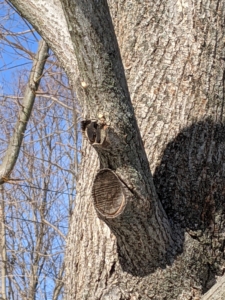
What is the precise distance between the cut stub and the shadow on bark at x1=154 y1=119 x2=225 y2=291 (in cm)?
34

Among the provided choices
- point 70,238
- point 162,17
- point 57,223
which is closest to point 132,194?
point 70,238

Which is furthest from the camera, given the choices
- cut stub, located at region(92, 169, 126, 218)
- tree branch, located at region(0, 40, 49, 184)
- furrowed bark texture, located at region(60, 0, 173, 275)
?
tree branch, located at region(0, 40, 49, 184)

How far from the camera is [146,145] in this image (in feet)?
6.59

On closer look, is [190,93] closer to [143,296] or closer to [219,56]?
[219,56]

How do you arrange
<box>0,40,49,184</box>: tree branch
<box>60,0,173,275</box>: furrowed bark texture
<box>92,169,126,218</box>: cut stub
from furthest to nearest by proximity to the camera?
<box>0,40,49,184</box>: tree branch
<box>92,169,126,218</box>: cut stub
<box>60,0,173,275</box>: furrowed bark texture

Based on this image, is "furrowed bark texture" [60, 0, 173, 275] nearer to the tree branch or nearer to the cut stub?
the cut stub

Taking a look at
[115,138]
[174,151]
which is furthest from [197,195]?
[115,138]

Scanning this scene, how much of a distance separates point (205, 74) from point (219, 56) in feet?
0.36

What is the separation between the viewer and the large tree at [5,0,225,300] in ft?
5.08

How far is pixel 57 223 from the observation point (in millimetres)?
9156

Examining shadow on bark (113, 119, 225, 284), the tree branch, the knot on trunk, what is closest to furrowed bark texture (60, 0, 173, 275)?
the knot on trunk

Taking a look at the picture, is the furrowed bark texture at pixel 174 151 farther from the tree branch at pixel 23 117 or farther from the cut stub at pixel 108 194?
the tree branch at pixel 23 117

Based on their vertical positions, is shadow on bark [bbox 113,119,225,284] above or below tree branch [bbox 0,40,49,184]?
below

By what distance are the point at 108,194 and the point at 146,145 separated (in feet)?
1.36
